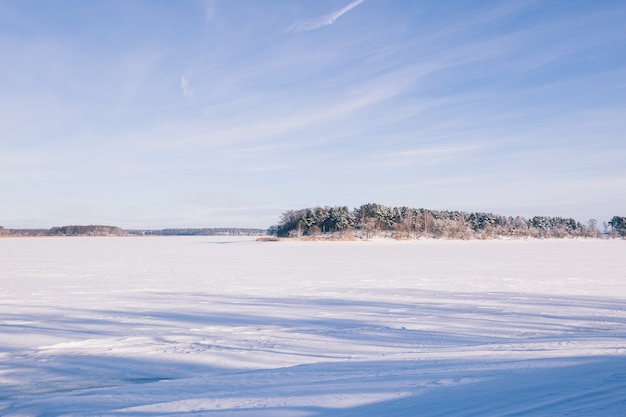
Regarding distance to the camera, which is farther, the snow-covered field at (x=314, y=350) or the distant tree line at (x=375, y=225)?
the distant tree line at (x=375, y=225)

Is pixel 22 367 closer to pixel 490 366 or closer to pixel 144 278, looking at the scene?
pixel 490 366

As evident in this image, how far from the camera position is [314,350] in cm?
716

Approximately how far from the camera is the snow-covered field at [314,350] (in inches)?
178

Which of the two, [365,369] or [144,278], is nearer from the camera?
[365,369]

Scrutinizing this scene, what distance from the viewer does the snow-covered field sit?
4.51 metres

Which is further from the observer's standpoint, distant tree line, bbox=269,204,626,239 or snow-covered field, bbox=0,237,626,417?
distant tree line, bbox=269,204,626,239

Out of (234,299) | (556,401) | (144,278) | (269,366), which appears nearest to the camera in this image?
(556,401)

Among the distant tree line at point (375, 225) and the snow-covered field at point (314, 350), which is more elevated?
the distant tree line at point (375, 225)

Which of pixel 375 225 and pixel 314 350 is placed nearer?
pixel 314 350

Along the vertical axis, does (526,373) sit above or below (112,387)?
above

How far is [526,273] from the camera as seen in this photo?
61.3 ft

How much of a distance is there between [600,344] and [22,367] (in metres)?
7.62

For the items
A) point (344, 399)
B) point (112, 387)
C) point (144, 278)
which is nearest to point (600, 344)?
point (344, 399)

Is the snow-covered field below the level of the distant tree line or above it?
below
